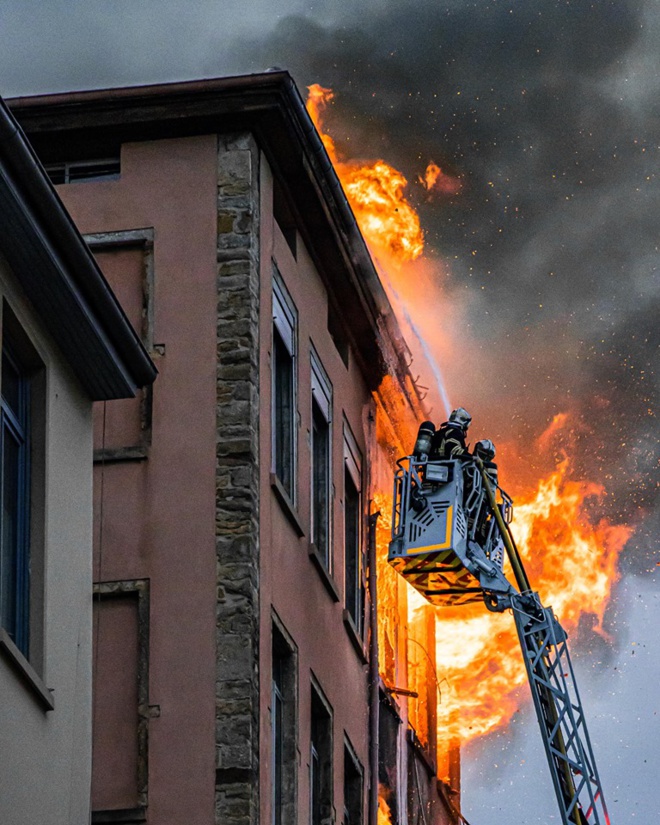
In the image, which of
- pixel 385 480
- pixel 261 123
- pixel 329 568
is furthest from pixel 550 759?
pixel 261 123

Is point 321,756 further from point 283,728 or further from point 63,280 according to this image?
point 63,280

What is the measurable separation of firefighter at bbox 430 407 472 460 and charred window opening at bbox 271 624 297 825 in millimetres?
4696

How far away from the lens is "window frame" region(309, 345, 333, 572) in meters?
28.0

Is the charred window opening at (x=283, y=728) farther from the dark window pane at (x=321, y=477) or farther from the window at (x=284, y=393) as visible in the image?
the dark window pane at (x=321, y=477)

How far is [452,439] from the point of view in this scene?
2952cm

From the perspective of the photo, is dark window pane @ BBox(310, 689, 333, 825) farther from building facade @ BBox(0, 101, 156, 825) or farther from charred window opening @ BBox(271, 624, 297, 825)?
building facade @ BBox(0, 101, 156, 825)

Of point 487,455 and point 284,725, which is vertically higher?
point 487,455

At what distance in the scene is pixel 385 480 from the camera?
1307 inches

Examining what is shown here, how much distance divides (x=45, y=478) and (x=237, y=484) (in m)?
5.60

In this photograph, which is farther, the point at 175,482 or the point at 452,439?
the point at 452,439

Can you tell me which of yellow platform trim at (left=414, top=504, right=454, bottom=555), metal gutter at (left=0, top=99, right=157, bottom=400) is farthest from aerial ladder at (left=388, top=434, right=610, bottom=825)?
metal gutter at (left=0, top=99, right=157, bottom=400)

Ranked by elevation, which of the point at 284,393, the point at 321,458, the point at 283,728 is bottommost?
the point at 283,728

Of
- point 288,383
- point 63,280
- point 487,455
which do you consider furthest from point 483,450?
point 63,280

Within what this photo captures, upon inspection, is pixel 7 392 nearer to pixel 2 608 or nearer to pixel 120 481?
pixel 2 608
